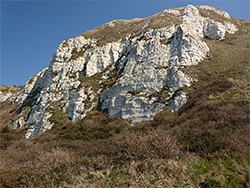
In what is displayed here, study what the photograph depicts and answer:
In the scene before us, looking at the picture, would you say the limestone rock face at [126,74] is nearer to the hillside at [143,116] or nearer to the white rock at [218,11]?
the hillside at [143,116]

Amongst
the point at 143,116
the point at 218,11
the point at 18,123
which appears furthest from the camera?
the point at 218,11

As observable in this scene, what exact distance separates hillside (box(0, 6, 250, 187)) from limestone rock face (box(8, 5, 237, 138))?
21 centimetres

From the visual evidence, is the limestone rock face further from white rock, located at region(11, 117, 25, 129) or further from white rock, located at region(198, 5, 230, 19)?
white rock, located at region(198, 5, 230, 19)

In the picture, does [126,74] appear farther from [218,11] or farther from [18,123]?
[218,11]

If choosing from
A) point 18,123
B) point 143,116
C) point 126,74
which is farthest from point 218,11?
point 18,123

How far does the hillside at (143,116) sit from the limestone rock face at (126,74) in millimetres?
210

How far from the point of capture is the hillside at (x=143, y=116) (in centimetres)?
484

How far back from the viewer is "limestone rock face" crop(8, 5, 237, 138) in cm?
2056

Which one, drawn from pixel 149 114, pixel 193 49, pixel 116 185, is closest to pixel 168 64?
pixel 193 49

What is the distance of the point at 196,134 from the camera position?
740 cm

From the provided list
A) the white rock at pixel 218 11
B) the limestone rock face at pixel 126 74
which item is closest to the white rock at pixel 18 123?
the limestone rock face at pixel 126 74

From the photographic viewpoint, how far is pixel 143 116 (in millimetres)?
18844

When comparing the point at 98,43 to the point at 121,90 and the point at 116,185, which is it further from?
the point at 116,185

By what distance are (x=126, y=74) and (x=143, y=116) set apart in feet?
38.4
